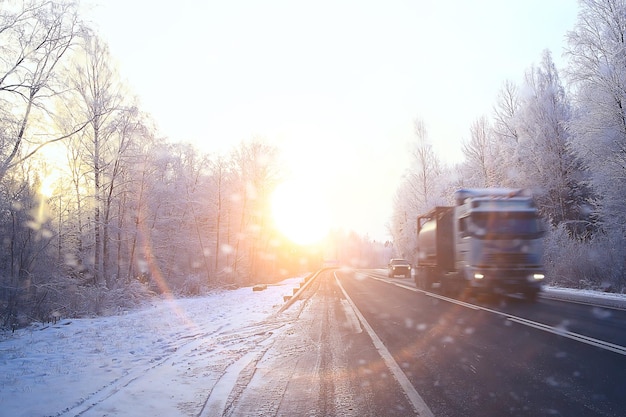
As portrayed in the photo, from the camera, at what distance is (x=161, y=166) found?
109 ft

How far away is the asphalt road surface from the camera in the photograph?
498cm

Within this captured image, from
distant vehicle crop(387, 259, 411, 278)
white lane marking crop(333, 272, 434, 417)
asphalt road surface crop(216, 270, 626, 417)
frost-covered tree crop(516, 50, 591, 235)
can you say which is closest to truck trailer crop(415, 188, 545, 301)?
asphalt road surface crop(216, 270, 626, 417)

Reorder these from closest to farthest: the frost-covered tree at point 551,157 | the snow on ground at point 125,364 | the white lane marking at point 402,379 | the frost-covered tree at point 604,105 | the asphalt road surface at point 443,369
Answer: the white lane marking at point 402,379, the asphalt road surface at point 443,369, the snow on ground at point 125,364, the frost-covered tree at point 604,105, the frost-covered tree at point 551,157

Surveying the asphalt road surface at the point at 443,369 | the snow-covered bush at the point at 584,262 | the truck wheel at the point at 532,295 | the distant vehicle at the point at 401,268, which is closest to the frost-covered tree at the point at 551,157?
the snow-covered bush at the point at 584,262

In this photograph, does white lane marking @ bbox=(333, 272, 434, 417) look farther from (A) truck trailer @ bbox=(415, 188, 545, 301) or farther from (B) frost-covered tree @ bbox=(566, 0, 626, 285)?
(B) frost-covered tree @ bbox=(566, 0, 626, 285)

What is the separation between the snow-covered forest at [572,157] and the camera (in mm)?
23234

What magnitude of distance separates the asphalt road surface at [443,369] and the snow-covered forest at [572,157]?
44.3 ft

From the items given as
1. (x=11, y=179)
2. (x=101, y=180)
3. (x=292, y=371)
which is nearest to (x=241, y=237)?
(x=101, y=180)

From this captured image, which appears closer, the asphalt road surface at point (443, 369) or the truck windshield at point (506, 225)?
the asphalt road surface at point (443, 369)

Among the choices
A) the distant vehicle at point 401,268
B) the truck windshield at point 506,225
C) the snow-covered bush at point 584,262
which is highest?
the truck windshield at point 506,225

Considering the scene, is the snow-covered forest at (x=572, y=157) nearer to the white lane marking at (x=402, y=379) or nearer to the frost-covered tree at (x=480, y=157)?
the frost-covered tree at (x=480, y=157)

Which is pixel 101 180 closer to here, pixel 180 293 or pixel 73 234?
pixel 73 234

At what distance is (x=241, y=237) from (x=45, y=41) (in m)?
31.1

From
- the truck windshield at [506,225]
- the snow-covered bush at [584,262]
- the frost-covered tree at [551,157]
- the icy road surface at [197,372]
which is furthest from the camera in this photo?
the frost-covered tree at [551,157]
